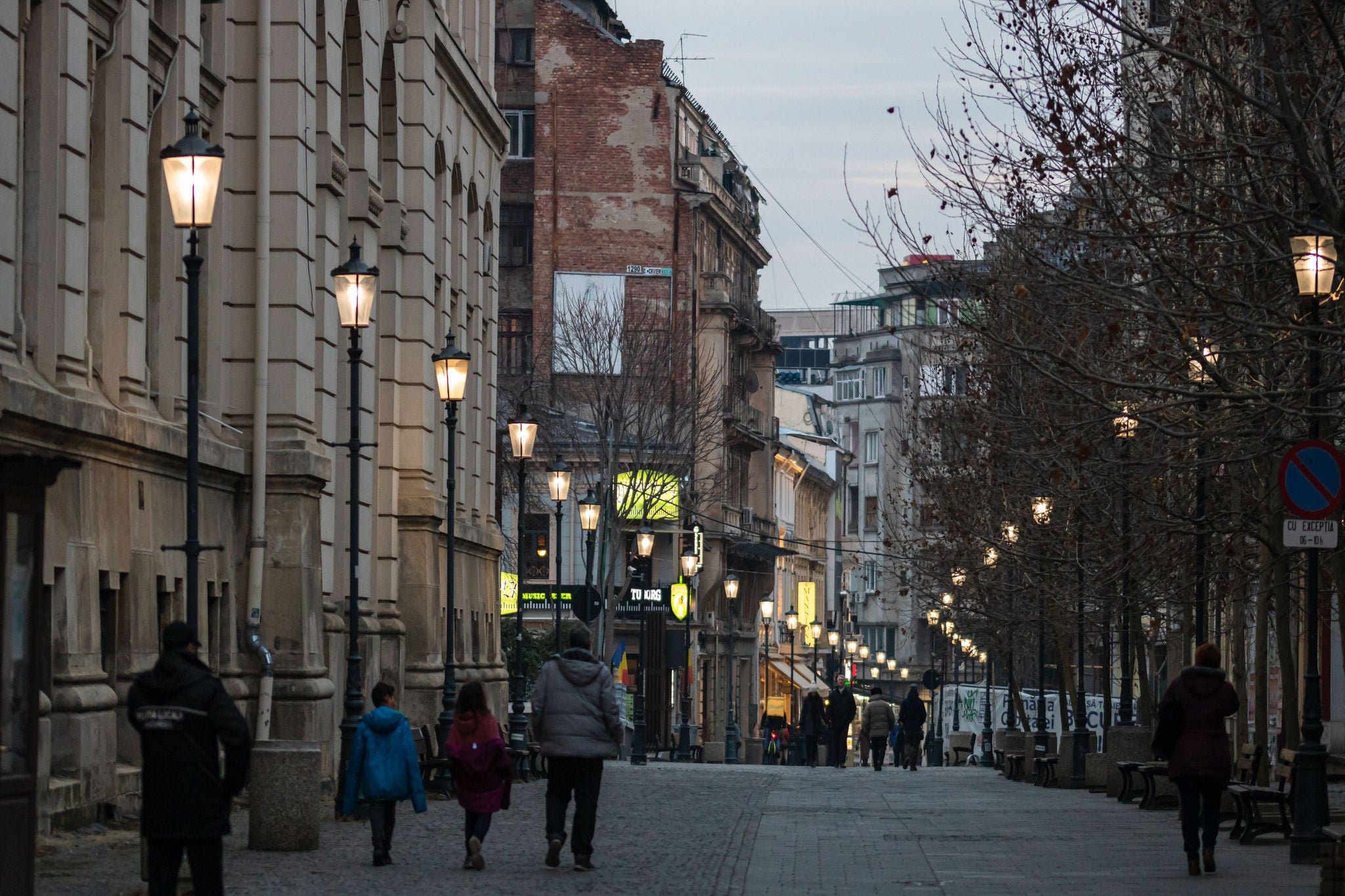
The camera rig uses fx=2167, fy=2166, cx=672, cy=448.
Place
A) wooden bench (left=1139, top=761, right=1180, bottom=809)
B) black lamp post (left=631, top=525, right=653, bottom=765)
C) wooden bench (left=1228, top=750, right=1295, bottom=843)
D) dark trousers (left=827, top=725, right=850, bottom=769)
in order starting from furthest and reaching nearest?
1. dark trousers (left=827, top=725, right=850, bottom=769)
2. black lamp post (left=631, top=525, right=653, bottom=765)
3. wooden bench (left=1139, top=761, right=1180, bottom=809)
4. wooden bench (left=1228, top=750, right=1295, bottom=843)

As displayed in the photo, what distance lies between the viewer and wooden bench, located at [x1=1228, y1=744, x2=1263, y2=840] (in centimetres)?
1989

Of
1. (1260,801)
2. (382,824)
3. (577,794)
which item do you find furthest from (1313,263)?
(382,824)

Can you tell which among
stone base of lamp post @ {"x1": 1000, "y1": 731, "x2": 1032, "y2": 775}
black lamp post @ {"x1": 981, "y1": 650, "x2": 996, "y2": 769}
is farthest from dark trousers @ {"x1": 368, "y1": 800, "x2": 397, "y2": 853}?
black lamp post @ {"x1": 981, "y1": 650, "x2": 996, "y2": 769}

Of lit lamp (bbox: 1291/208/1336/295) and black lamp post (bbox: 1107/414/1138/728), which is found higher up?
lit lamp (bbox: 1291/208/1336/295)

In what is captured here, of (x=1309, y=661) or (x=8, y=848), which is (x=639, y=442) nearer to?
(x=1309, y=661)

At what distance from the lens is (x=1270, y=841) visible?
19.6 m

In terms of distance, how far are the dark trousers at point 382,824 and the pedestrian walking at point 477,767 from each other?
1.79 ft

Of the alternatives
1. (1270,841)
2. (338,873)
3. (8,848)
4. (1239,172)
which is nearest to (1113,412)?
(1239,172)

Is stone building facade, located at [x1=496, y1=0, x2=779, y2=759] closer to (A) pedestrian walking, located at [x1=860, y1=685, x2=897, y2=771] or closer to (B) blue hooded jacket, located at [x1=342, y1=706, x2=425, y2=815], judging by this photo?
(A) pedestrian walking, located at [x1=860, y1=685, x2=897, y2=771]

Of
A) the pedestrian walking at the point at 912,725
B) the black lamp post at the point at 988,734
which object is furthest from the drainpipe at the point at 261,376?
the black lamp post at the point at 988,734

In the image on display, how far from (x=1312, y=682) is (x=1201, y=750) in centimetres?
156

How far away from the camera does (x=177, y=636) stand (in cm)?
1051

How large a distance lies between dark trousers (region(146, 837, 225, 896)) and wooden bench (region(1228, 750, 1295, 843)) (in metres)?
10.6

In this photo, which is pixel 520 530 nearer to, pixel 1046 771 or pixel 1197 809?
pixel 1046 771
